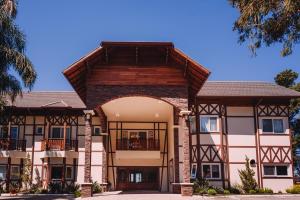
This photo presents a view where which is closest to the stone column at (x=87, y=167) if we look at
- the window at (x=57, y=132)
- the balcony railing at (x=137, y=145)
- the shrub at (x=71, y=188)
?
the balcony railing at (x=137, y=145)

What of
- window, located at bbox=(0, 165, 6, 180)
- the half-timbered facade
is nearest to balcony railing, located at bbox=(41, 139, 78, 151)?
the half-timbered facade

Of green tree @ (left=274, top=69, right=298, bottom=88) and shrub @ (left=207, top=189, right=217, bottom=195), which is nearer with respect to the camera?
shrub @ (left=207, top=189, right=217, bottom=195)

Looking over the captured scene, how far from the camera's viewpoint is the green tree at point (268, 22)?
43.3 ft

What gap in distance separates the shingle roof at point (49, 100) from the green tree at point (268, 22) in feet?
61.9

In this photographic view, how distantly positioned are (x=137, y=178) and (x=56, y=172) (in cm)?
663

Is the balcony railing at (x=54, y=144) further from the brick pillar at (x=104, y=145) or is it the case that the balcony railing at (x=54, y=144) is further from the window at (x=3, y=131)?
the brick pillar at (x=104, y=145)

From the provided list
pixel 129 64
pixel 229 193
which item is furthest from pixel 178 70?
pixel 229 193

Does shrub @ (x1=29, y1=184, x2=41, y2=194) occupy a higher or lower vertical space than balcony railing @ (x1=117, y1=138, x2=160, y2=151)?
lower

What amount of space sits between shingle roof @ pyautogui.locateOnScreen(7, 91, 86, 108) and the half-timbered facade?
0.28ft

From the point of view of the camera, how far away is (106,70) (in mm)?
21281

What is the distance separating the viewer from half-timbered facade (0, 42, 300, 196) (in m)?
21.2

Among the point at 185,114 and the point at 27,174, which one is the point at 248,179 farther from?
the point at 27,174

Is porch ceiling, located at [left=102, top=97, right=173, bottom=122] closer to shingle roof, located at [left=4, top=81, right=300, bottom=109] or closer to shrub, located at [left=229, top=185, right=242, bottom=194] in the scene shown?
shingle roof, located at [left=4, top=81, right=300, bottom=109]

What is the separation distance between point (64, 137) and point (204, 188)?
11.9 m
